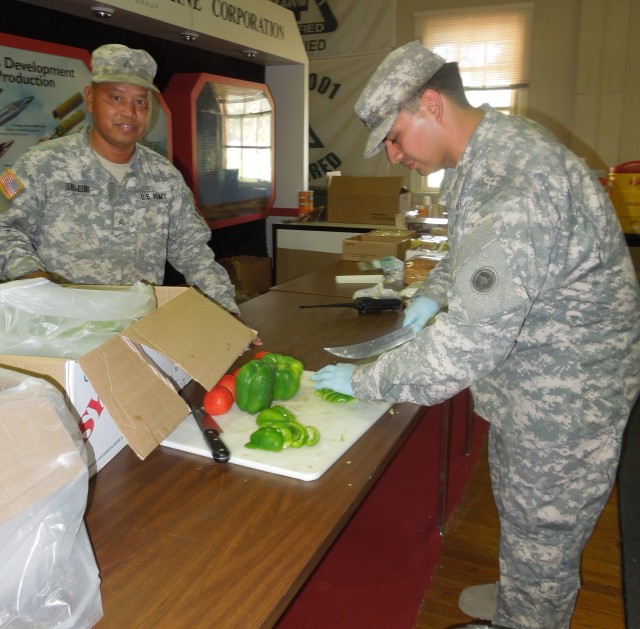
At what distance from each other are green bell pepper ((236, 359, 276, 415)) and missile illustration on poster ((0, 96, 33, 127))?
87.3 inches

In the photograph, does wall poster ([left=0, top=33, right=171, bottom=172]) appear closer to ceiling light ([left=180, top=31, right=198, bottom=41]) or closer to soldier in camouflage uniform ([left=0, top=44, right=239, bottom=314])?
soldier in camouflage uniform ([left=0, top=44, right=239, bottom=314])

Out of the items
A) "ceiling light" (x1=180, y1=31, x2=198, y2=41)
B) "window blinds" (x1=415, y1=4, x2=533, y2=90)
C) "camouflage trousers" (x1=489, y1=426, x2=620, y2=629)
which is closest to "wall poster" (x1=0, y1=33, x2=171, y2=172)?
"ceiling light" (x1=180, y1=31, x2=198, y2=41)

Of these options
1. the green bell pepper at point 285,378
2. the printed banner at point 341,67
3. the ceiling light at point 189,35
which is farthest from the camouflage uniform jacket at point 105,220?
the printed banner at point 341,67

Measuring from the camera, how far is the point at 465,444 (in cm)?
289

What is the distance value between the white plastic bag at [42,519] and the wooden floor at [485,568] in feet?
4.71

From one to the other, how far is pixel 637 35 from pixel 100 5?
5.03 metres

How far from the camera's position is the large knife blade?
163 centimetres

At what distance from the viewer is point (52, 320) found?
1.11 meters

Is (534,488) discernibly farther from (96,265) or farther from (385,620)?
(96,265)

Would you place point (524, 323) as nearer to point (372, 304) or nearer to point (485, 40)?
point (372, 304)

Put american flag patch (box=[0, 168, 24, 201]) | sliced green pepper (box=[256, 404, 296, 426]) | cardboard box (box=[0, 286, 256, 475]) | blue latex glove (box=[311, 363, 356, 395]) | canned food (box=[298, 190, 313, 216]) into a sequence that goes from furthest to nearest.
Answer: canned food (box=[298, 190, 313, 216]), american flag patch (box=[0, 168, 24, 201]), blue latex glove (box=[311, 363, 356, 395]), sliced green pepper (box=[256, 404, 296, 426]), cardboard box (box=[0, 286, 256, 475])

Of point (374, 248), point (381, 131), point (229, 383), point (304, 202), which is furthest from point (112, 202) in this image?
point (304, 202)

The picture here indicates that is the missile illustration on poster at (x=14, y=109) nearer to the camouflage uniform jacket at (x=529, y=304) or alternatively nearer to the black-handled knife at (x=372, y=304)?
the black-handled knife at (x=372, y=304)

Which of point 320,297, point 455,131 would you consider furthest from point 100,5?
point 455,131
